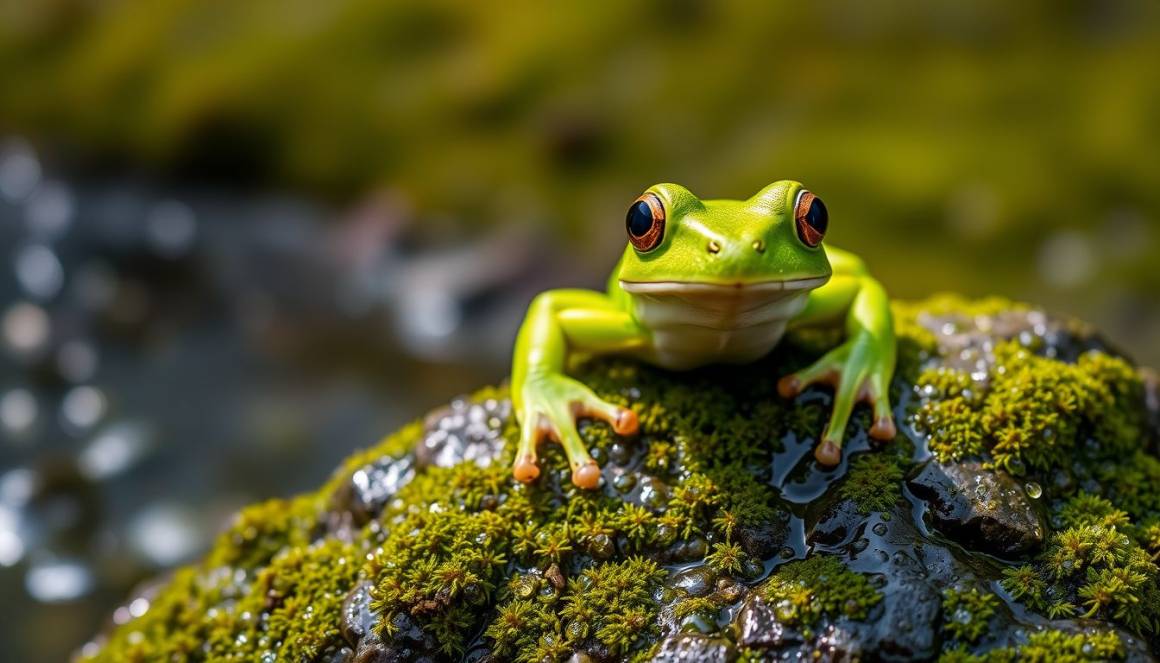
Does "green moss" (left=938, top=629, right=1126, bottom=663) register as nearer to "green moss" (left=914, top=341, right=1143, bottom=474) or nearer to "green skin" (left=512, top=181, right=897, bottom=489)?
"green moss" (left=914, top=341, right=1143, bottom=474)

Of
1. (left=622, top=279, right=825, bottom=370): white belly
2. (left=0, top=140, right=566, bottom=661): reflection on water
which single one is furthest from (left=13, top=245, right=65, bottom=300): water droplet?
(left=622, top=279, right=825, bottom=370): white belly

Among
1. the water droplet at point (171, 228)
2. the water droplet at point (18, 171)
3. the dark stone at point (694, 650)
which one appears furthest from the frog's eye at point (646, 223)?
the water droplet at point (18, 171)

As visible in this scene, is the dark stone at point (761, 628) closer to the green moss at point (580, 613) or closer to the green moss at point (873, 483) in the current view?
the green moss at point (580, 613)

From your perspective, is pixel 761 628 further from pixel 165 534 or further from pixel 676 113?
pixel 676 113

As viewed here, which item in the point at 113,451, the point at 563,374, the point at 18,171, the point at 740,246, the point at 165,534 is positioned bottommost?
the point at 740,246

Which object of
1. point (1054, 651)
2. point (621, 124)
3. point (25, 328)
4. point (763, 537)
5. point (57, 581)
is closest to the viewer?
point (1054, 651)

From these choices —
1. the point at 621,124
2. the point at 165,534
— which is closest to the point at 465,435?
the point at 165,534
